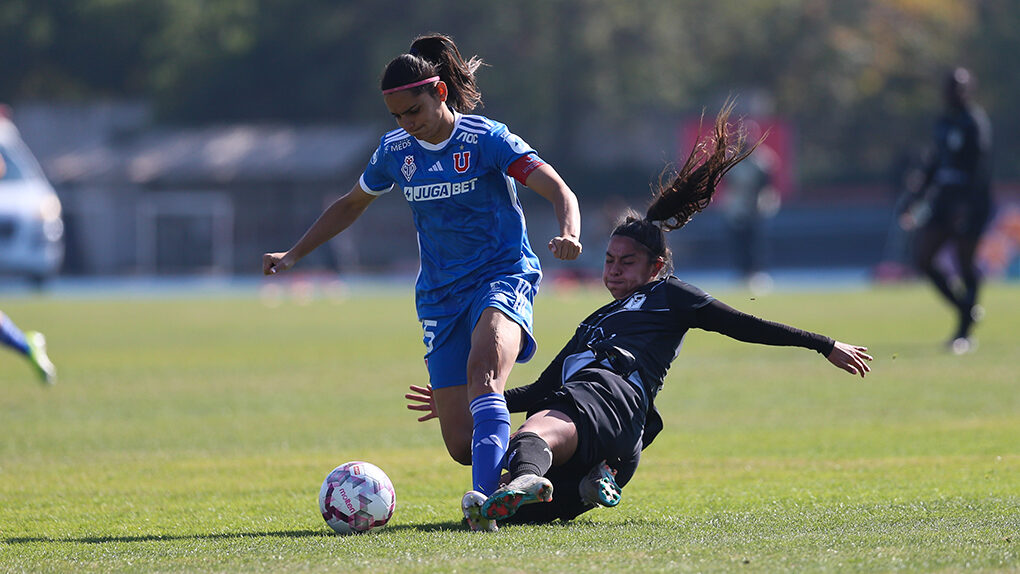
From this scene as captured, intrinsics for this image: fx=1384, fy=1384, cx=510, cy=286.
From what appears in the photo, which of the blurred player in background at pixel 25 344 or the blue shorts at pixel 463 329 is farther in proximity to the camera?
the blurred player in background at pixel 25 344

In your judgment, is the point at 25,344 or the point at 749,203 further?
the point at 749,203

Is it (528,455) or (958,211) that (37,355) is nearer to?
(528,455)

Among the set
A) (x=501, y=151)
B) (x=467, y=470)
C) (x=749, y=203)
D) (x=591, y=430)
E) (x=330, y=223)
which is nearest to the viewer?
(x=591, y=430)

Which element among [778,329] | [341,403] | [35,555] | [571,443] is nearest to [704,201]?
[778,329]

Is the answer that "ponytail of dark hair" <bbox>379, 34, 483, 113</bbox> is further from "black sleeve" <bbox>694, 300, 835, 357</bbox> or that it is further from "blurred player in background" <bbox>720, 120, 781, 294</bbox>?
"blurred player in background" <bbox>720, 120, 781, 294</bbox>

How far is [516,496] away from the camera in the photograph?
4895 millimetres

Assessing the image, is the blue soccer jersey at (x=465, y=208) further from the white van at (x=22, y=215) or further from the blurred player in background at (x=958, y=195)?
the white van at (x=22, y=215)

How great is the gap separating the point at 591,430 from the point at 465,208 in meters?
1.12

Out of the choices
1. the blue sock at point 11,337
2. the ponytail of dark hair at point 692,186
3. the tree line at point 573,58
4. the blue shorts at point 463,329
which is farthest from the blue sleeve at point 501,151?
the tree line at point 573,58

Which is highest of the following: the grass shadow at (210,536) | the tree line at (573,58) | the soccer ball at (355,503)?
the tree line at (573,58)

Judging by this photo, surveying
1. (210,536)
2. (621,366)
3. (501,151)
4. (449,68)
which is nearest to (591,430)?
(621,366)

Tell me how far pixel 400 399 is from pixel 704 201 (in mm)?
5456

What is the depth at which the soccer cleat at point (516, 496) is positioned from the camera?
16.1ft

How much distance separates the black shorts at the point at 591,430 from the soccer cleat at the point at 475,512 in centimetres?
35
